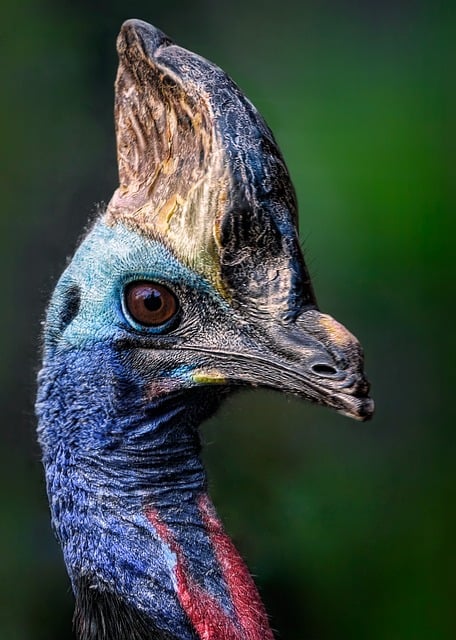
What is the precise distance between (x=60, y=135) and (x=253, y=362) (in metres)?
1.55

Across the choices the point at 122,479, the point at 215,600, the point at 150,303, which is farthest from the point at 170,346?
the point at 215,600

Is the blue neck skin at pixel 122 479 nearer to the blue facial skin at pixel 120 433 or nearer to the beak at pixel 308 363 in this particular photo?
the blue facial skin at pixel 120 433

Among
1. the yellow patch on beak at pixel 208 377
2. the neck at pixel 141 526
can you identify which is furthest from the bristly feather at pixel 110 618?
the yellow patch on beak at pixel 208 377

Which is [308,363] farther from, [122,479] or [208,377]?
[122,479]

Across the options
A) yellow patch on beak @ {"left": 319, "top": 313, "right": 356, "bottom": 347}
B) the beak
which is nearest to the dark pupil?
the beak

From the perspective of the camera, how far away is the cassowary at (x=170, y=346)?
1505mm

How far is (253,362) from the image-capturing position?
1.54 metres

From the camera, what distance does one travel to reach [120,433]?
5.45 feet

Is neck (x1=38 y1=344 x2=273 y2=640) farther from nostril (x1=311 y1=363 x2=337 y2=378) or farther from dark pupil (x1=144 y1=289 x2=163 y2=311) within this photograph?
nostril (x1=311 y1=363 x2=337 y2=378)

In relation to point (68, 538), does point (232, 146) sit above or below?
above

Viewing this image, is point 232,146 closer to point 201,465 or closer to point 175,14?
point 201,465

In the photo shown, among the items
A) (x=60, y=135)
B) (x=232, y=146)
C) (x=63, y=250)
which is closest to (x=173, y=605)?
(x=232, y=146)

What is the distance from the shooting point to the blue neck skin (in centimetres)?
162

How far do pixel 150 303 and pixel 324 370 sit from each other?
0.92 ft
